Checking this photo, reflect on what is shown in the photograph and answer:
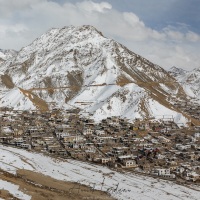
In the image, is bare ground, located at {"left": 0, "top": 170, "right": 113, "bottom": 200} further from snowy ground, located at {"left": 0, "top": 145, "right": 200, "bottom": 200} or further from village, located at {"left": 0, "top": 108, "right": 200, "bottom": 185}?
village, located at {"left": 0, "top": 108, "right": 200, "bottom": 185}

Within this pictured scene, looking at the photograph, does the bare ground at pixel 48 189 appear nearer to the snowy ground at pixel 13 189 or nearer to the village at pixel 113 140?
the snowy ground at pixel 13 189

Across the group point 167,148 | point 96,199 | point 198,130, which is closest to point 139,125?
point 198,130

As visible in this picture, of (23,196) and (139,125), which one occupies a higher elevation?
(139,125)

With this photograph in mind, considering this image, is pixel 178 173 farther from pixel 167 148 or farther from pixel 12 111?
pixel 12 111

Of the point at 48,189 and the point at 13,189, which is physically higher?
the point at 13,189

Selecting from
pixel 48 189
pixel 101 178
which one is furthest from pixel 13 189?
pixel 101 178

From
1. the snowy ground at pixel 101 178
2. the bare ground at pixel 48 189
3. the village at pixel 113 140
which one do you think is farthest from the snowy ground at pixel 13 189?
the village at pixel 113 140

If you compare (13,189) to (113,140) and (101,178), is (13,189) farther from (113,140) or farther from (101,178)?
(113,140)
